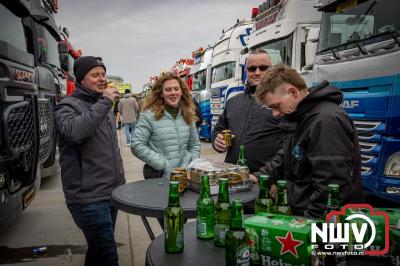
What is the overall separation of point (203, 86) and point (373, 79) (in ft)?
36.4

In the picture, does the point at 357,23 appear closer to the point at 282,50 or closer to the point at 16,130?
the point at 282,50

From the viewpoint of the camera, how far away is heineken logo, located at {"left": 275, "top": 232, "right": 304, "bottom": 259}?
1346 millimetres

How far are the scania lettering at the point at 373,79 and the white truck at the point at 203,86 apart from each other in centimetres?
840

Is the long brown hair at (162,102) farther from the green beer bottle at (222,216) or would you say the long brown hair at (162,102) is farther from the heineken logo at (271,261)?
the heineken logo at (271,261)

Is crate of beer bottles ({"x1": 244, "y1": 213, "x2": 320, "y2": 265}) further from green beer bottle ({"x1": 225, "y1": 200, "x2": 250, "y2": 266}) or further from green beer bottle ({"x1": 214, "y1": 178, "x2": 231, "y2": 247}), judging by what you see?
green beer bottle ({"x1": 214, "y1": 178, "x2": 231, "y2": 247})

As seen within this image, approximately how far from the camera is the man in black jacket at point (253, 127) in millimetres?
3322

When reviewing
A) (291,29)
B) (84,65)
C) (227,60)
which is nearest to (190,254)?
(84,65)

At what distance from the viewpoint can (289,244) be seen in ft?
4.46

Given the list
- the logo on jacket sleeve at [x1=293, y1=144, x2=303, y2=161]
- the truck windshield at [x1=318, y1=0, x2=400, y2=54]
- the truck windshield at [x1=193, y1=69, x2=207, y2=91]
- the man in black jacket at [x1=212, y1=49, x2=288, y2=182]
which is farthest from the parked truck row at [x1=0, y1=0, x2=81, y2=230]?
the truck windshield at [x1=193, y1=69, x2=207, y2=91]

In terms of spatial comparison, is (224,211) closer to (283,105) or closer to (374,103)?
(283,105)

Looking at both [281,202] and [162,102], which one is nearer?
[281,202]

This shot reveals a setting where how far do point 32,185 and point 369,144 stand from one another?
10.8ft

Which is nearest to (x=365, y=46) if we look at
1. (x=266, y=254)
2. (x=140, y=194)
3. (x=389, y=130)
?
(x=389, y=130)

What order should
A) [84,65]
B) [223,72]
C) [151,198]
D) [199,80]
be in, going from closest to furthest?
1. [151,198]
2. [84,65]
3. [223,72]
4. [199,80]
